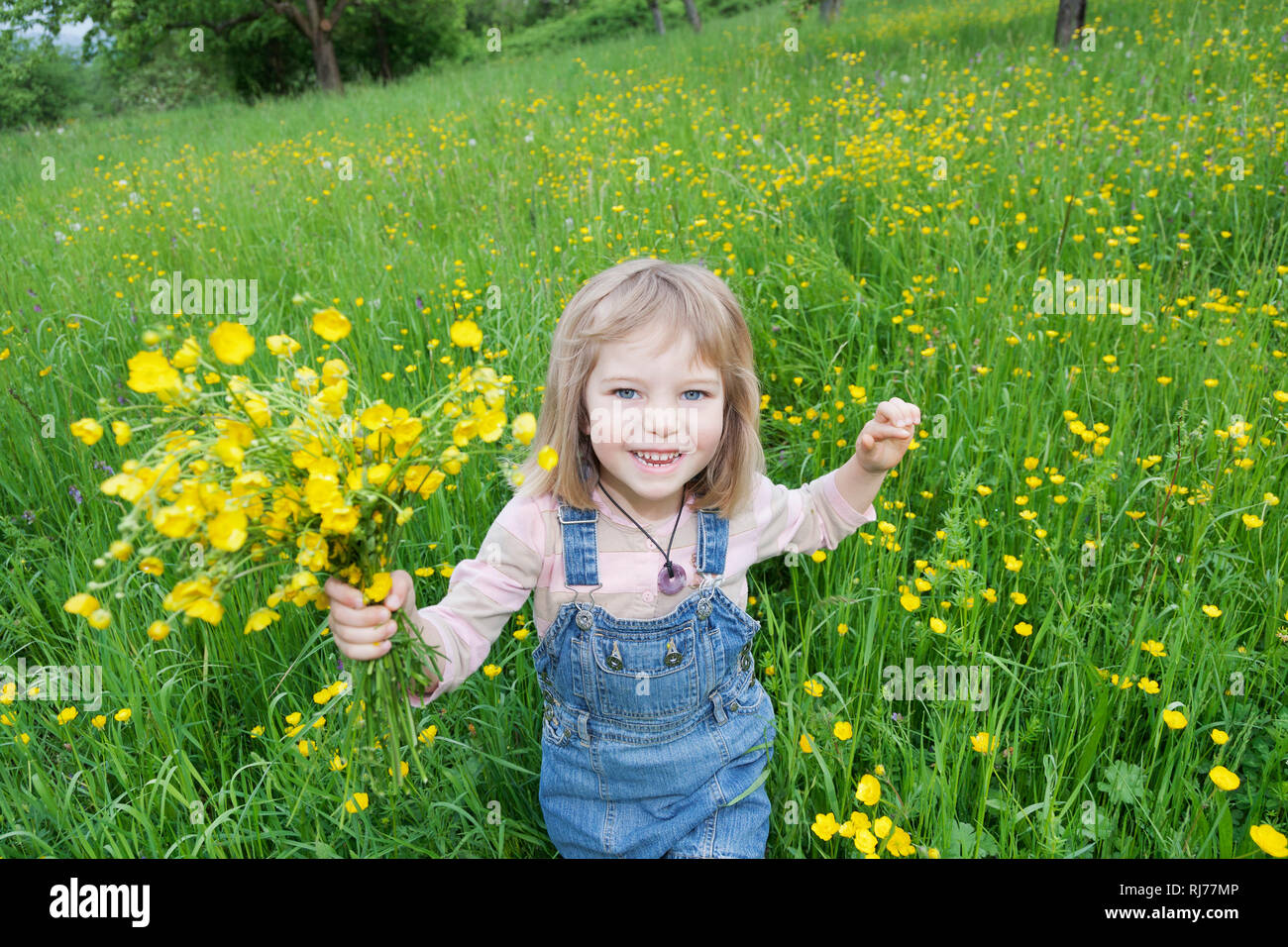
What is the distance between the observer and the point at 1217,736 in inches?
56.9

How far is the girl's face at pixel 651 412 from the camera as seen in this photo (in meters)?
1.36

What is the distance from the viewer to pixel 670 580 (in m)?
1.49

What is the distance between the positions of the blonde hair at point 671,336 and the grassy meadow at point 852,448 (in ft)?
0.69

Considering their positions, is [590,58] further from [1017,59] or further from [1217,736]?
[1217,736]

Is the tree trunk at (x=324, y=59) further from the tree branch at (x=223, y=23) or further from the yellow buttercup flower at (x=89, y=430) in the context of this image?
the yellow buttercup flower at (x=89, y=430)

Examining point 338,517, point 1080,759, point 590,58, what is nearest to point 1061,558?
point 1080,759

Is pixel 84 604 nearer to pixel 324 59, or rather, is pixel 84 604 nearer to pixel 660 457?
pixel 660 457

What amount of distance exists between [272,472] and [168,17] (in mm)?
19078

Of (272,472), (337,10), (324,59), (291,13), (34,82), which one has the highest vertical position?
(34,82)

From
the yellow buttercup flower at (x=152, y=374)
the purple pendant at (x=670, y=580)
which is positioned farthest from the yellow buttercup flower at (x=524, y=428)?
the purple pendant at (x=670, y=580)

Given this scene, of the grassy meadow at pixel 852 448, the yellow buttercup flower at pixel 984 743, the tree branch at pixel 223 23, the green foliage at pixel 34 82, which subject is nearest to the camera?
the yellow buttercup flower at pixel 984 743

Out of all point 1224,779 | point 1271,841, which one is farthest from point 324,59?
point 1271,841

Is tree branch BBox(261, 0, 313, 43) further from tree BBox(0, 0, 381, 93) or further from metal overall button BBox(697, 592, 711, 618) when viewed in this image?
metal overall button BBox(697, 592, 711, 618)
